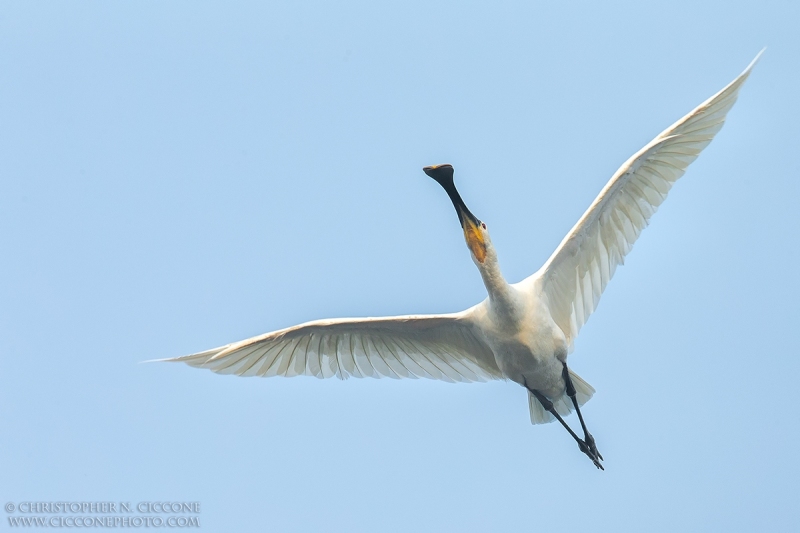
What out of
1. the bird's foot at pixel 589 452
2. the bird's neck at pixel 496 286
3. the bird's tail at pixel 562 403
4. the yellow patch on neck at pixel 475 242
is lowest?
the bird's foot at pixel 589 452

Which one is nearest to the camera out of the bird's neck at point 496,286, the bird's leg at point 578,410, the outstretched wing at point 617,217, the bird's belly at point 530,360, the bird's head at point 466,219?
the bird's neck at point 496,286

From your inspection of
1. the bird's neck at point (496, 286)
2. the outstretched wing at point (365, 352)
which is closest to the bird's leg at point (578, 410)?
the outstretched wing at point (365, 352)

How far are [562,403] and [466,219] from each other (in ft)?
11.2

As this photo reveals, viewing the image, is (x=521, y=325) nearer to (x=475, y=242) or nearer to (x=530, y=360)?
(x=530, y=360)

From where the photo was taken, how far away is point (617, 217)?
17797 mm

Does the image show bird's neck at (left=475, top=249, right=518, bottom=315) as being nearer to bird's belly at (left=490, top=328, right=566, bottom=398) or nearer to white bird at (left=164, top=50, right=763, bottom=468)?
white bird at (left=164, top=50, right=763, bottom=468)

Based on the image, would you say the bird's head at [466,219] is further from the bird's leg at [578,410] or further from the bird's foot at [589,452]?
the bird's foot at [589,452]

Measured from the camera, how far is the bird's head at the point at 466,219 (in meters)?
16.8

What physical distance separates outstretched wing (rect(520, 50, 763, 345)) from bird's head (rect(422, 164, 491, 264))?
91 cm

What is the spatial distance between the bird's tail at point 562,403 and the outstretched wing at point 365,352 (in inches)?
27.6

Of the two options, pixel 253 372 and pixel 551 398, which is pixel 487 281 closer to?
pixel 551 398

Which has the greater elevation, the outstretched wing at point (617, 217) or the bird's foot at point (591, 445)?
the outstretched wing at point (617, 217)

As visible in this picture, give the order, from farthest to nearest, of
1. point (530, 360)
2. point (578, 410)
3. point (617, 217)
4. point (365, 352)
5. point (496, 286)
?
point (365, 352)
point (578, 410)
point (617, 217)
point (530, 360)
point (496, 286)

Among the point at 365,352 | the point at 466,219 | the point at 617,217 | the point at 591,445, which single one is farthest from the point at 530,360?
the point at 365,352
